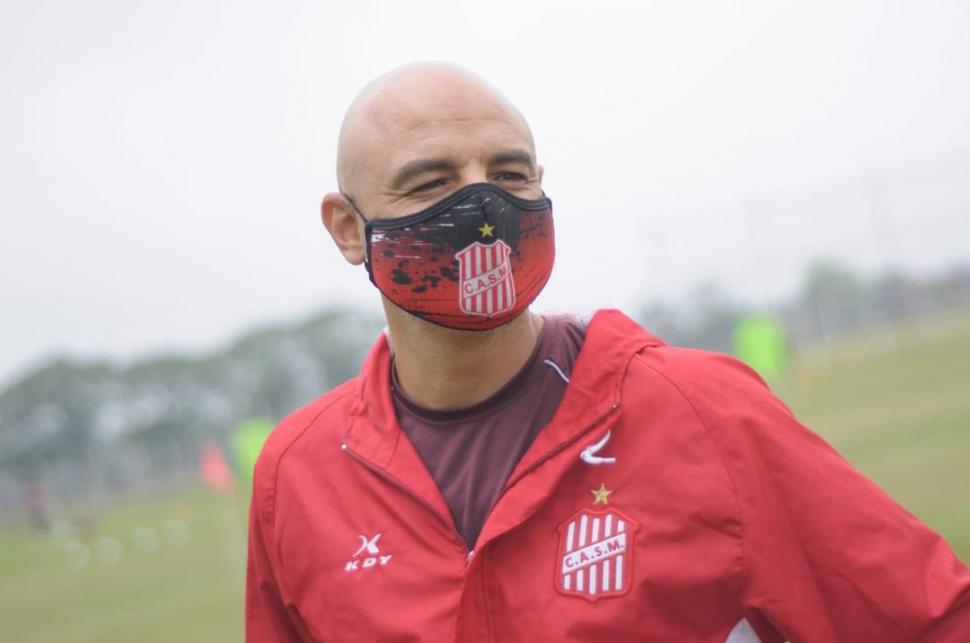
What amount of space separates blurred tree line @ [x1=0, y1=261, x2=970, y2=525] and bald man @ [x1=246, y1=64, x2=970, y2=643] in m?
25.8

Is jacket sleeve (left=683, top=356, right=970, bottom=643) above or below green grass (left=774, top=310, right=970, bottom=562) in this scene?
above

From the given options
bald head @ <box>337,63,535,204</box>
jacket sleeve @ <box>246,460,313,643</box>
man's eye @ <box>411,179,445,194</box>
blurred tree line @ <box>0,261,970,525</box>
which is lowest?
blurred tree line @ <box>0,261,970,525</box>

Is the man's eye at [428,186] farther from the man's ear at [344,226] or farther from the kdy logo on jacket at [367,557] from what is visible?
the kdy logo on jacket at [367,557]

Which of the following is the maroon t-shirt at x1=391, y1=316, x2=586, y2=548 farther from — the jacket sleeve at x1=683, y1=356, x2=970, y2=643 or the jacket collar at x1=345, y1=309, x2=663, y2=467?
the jacket sleeve at x1=683, y1=356, x2=970, y2=643

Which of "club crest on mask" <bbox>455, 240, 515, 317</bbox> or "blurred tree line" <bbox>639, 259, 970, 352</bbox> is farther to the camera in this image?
"blurred tree line" <bbox>639, 259, 970, 352</bbox>

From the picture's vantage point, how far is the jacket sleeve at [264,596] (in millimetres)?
2998

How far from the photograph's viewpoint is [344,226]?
9.73 ft

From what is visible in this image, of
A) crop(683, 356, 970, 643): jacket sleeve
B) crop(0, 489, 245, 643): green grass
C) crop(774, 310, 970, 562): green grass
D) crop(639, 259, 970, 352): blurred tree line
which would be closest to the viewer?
crop(683, 356, 970, 643): jacket sleeve

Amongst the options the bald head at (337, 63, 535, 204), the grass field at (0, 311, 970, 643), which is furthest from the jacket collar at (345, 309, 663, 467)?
the grass field at (0, 311, 970, 643)

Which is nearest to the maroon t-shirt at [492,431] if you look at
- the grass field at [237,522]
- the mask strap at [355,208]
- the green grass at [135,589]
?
the mask strap at [355,208]

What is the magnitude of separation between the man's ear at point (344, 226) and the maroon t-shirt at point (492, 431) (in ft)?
1.36

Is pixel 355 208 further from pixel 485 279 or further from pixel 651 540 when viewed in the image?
pixel 651 540

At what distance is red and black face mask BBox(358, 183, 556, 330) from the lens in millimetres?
2604

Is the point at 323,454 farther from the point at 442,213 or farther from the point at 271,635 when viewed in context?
the point at 442,213
